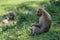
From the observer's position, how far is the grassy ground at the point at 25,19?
7.53 metres

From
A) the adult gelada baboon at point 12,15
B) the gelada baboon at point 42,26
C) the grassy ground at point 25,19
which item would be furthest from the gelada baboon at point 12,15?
the gelada baboon at point 42,26

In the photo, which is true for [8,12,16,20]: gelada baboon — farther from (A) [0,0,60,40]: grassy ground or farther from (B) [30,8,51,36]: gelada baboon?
(B) [30,8,51,36]: gelada baboon

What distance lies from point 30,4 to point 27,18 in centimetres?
A: 180

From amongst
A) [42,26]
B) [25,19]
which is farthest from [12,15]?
[42,26]

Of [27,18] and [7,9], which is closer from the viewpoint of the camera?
[27,18]

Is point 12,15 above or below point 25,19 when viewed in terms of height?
above

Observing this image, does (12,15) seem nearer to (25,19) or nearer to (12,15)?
(12,15)

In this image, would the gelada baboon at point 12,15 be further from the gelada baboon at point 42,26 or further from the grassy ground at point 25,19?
the gelada baboon at point 42,26

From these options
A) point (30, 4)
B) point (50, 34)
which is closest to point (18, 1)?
A: point (30, 4)

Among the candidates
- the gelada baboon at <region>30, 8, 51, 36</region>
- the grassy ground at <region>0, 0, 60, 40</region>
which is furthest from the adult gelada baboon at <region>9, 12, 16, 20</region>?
the gelada baboon at <region>30, 8, 51, 36</region>

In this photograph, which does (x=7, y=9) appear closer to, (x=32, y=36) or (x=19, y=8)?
(x=19, y=8)

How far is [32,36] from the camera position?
24.7 feet

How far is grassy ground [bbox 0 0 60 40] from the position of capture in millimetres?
7531

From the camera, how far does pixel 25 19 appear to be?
906cm
